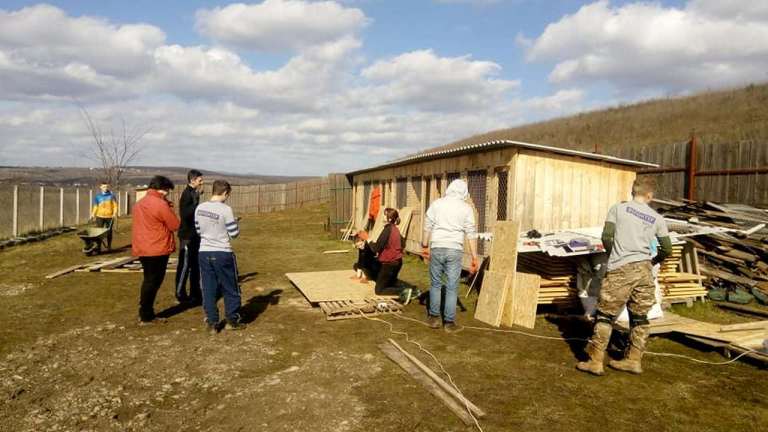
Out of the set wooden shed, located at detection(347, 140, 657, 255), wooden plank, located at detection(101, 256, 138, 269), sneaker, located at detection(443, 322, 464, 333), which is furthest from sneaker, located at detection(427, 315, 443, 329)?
wooden plank, located at detection(101, 256, 138, 269)

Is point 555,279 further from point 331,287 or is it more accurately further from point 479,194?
point 331,287

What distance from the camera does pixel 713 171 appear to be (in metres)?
10.8

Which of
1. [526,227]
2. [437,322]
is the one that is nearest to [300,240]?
[526,227]

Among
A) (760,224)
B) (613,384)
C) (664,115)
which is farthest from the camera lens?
(664,115)

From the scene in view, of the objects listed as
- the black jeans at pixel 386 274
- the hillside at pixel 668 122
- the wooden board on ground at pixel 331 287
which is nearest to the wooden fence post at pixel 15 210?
the wooden board on ground at pixel 331 287

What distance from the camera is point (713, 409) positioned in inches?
163

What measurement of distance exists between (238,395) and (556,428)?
2.76 m

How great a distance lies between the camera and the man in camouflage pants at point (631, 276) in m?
4.77

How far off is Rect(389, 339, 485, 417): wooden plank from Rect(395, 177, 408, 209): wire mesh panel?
27.7 ft

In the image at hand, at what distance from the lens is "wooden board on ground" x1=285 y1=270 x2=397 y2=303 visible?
812 centimetres

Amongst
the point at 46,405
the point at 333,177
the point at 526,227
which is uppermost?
the point at 333,177

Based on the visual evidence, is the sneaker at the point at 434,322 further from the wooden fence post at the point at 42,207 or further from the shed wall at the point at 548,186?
the wooden fence post at the point at 42,207

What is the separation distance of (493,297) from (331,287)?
326cm

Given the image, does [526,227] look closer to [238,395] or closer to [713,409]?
[713,409]
